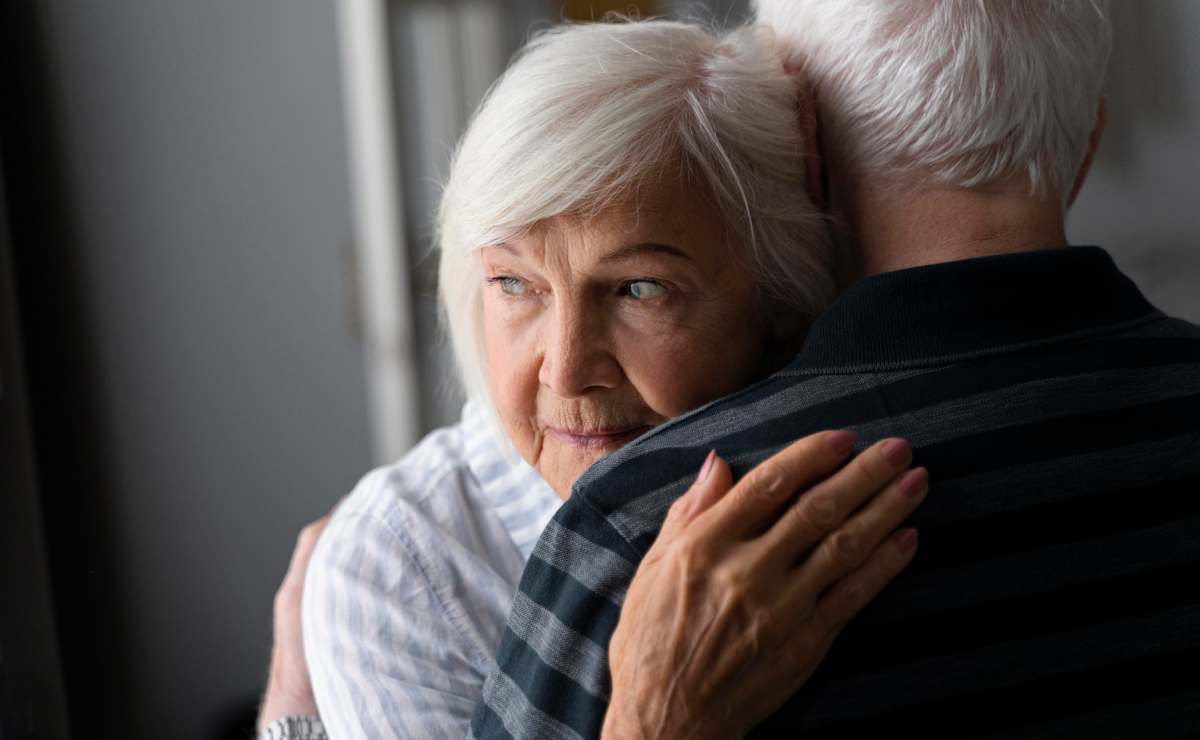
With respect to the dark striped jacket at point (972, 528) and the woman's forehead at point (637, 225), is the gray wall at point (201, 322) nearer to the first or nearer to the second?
the woman's forehead at point (637, 225)

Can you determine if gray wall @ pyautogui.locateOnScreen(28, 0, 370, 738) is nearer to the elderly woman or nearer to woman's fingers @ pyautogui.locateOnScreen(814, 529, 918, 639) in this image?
the elderly woman

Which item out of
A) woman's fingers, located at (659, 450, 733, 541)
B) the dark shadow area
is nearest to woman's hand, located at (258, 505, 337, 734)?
woman's fingers, located at (659, 450, 733, 541)

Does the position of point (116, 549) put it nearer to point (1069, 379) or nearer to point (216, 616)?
point (216, 616)

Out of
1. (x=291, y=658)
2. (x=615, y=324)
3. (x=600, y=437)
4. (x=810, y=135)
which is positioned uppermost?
(x=810, y=135)

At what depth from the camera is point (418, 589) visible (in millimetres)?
1244

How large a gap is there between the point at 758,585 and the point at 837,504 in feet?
0.27

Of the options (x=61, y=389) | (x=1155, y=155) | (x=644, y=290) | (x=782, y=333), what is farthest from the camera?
(x=61, y=389)

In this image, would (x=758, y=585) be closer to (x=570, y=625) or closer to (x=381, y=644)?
(x=570, y=625)

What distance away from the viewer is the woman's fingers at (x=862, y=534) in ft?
2.76

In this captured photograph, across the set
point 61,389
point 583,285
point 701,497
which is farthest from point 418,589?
point 61,389

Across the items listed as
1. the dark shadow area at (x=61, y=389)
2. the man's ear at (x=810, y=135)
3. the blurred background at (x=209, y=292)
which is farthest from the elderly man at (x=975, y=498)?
the dark shadow area at (x=61, y=389)

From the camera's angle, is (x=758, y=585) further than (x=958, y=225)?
No

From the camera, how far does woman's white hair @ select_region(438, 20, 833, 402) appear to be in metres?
1.07

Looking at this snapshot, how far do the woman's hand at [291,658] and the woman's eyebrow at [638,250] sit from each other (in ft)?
1.75
